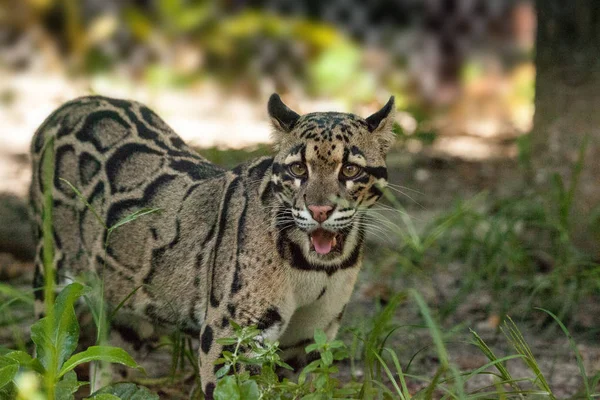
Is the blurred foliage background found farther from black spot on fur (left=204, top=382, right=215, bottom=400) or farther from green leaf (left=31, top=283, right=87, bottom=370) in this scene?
green leaf (left=31, top=283, right=87, bottom=370)

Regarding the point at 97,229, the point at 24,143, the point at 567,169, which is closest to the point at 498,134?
the point at 567,169

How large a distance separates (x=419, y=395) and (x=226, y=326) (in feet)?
3.15

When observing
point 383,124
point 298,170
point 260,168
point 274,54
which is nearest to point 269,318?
point 298,170

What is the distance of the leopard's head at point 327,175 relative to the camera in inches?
154

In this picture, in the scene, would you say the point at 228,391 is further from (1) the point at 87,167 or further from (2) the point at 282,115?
(1) the point at 87,167

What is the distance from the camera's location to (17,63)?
12.8 m

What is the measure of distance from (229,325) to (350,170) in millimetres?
→ 937

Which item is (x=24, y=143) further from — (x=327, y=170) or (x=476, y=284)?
(x=327, y=170)

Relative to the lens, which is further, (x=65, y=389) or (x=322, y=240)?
(x=322, y=240)

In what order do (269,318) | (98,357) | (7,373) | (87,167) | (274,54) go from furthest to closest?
(274,54) < (87,167) < (269,318) < (98,357) < (7,373)

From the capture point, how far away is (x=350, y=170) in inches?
158

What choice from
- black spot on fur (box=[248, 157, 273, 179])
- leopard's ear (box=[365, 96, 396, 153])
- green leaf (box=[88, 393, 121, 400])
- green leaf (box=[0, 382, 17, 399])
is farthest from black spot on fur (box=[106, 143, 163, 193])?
green leaf (box=[88, 393, 121, 400])

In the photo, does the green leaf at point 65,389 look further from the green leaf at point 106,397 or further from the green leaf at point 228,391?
the green leaf at point 228,391

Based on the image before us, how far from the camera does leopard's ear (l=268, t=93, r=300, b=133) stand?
4.27m
